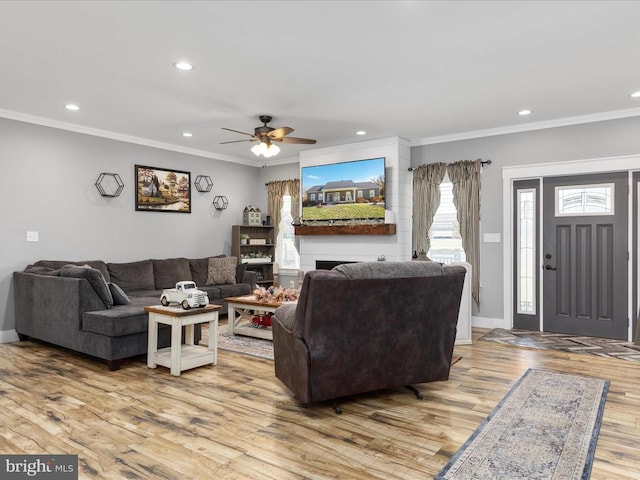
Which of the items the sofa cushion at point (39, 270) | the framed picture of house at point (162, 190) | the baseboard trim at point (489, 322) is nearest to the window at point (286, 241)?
the framed picture of house at point (162, 190)

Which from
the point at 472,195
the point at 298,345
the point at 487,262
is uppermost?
the point at 472,195

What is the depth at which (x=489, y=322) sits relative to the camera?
19.7 feet

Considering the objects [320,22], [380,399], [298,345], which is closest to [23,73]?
[320,22]

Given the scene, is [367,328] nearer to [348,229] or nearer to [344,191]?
[348,229]

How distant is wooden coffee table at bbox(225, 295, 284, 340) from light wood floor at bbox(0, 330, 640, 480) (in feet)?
2.66

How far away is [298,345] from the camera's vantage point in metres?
2.90

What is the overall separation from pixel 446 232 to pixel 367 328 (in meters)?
3.79

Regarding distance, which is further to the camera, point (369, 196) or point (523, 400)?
point (369, 196)

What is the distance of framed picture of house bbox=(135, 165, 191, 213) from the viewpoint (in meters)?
6.49

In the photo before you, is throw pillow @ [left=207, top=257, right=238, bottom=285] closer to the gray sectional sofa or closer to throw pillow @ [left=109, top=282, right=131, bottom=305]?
the gray sectional sofa

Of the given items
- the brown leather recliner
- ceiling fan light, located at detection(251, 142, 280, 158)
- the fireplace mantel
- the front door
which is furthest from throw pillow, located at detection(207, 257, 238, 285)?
the front door

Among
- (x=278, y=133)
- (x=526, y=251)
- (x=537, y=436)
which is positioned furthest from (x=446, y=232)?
(x=537, y=436)

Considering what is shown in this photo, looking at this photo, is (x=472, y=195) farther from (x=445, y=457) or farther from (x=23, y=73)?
(x=23, y=73)

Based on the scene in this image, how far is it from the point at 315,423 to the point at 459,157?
4.67 m
